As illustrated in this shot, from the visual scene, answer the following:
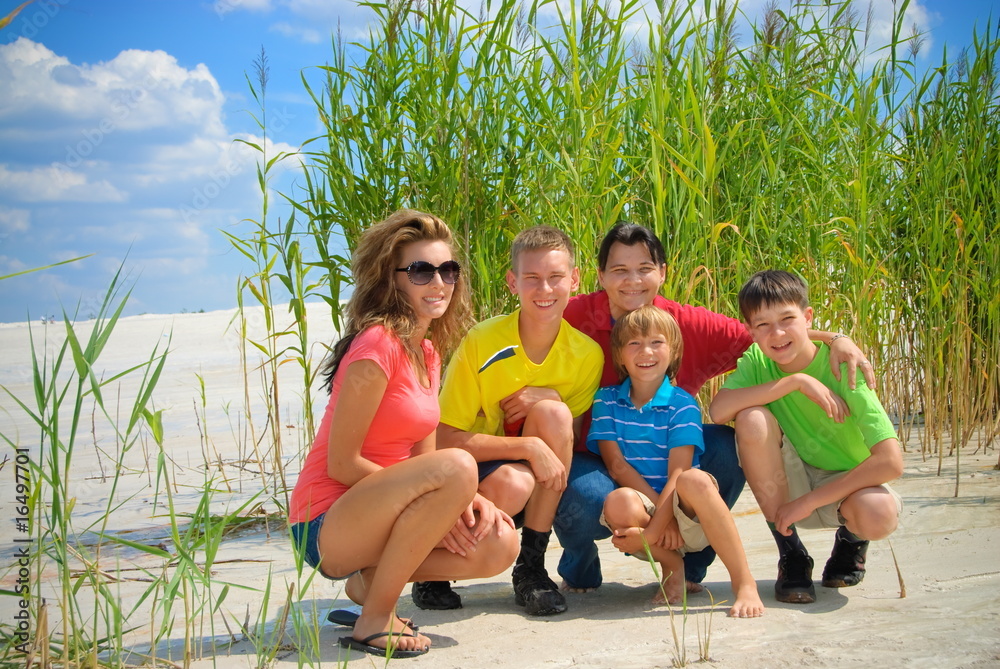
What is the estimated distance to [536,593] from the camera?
2342mm

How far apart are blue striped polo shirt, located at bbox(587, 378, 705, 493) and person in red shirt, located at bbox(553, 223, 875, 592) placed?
4.5 inches

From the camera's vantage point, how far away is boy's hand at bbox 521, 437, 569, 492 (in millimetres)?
2379

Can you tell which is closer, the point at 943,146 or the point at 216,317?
the point at 943,146

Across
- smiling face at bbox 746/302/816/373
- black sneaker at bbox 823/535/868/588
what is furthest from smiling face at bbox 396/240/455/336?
black sneaker at bbox 823/535/868/588

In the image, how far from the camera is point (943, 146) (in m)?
3.85

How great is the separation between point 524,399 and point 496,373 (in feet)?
0.41

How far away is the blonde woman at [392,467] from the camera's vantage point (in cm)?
207

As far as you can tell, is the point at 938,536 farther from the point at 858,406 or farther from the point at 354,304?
the point at 354,304

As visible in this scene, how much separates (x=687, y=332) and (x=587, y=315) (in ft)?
1.15

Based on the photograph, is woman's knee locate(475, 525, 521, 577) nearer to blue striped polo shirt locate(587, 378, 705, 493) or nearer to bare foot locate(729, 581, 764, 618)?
blue striped polo shirt locate(587, 378, 705, 493)

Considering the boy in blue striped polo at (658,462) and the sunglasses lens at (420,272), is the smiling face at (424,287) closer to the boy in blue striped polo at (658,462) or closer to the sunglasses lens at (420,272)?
the sunglasses lens at (420,272)

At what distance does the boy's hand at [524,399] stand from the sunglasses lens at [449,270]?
44cm

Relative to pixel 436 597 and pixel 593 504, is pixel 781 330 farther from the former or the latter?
pixel 436 597

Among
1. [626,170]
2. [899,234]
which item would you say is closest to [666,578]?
[626,170]
